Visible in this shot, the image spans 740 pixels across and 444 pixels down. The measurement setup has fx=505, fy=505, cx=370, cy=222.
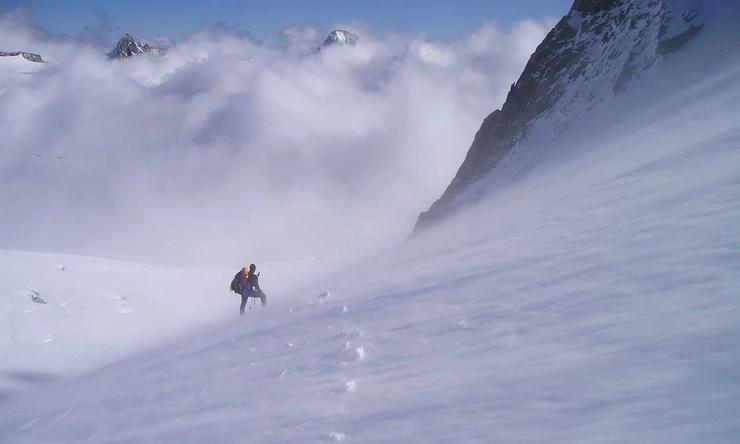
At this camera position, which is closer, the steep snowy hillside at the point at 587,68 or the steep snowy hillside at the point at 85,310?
the steep snowy hillside at the point at 85,310

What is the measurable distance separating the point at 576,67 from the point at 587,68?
1.22m

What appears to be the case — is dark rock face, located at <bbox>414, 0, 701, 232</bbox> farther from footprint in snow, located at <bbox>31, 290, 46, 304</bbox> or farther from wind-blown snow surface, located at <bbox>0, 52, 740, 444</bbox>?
footprint in snow, located at <bbox>31, 290, 46, 304</bbox>

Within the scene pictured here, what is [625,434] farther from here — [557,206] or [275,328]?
[557,206]

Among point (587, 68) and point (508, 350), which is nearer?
point (508, 350)

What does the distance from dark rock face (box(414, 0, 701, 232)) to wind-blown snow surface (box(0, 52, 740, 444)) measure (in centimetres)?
1569

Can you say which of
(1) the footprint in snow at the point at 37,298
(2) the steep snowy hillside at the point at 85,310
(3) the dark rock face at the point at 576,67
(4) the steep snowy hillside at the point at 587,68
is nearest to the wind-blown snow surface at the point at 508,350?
(2) the steep snowy hillside at the point at 85,310

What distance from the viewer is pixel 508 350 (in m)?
5.29

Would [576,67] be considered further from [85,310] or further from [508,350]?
[508,350]

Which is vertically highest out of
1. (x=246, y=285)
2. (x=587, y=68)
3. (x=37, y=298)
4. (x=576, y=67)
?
(x=576, y=67)

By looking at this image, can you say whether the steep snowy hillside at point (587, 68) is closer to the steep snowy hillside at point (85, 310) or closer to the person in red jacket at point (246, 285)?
the steep snowy hillside at point (85, 310)

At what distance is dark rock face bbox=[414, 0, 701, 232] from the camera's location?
24969 millimetres

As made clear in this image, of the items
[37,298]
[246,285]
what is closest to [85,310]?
[37,298]

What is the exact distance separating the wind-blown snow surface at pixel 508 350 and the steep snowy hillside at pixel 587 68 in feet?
46.9

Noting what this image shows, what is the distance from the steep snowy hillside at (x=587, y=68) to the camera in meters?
22.6
